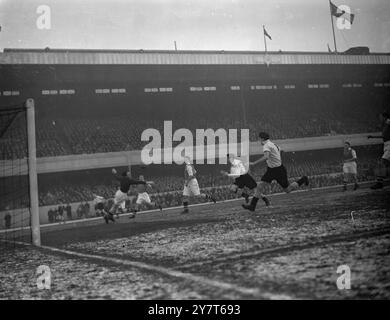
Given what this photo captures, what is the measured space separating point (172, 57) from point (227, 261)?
89.8ft

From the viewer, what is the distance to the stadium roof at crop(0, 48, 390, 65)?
27750mm

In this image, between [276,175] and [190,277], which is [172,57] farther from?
[190,277]

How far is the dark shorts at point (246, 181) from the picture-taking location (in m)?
13.4

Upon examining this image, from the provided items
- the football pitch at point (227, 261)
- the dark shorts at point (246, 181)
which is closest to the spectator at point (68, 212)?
the dark shorts at point (246, 181)

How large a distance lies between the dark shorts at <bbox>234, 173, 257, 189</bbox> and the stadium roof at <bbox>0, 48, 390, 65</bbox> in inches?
753

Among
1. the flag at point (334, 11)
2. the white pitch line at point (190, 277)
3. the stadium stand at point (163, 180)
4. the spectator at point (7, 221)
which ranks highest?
the flag at point (334, 11)

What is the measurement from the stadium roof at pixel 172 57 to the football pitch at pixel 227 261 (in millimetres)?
Answer: 20322

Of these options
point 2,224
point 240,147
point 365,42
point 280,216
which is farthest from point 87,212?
point 365,42

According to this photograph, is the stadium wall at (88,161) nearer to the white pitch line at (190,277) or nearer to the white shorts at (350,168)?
the white shorts at (350,168)

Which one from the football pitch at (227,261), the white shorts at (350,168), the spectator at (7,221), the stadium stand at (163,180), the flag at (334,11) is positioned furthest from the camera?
the flag at (334,11)

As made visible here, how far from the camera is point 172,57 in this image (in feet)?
104

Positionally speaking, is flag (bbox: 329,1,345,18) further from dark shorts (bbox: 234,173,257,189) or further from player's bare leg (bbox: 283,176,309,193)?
player's bare leg (bbox: 283,176,309,193)

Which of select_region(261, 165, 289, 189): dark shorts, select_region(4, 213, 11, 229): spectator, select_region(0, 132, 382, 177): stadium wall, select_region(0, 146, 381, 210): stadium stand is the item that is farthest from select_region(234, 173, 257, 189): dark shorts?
select_region(0, 132, 382, 177): stadium wall

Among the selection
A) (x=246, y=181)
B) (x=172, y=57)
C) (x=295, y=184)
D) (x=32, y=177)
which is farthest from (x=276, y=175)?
(x=172, y=57)
